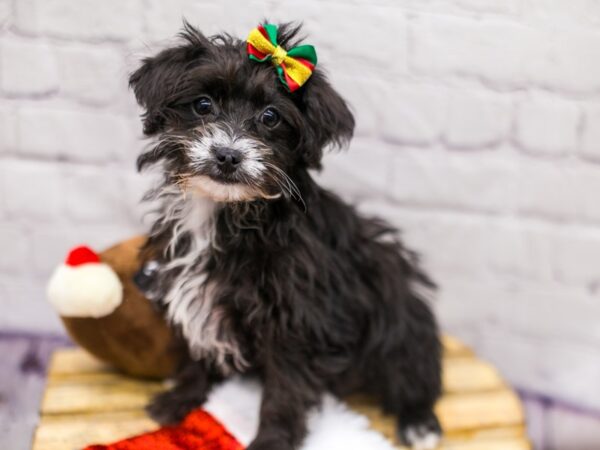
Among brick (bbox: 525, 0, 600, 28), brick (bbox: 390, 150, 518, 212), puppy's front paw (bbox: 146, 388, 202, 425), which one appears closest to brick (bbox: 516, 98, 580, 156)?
brick (bbox: 390, 150, 518, 212)

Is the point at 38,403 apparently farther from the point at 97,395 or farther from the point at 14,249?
the point at 14,249

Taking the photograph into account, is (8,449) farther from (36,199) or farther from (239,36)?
(239,36)

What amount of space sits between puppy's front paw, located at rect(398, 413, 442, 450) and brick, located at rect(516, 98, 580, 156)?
3.32 feet

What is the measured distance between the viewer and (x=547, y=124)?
2422 mm

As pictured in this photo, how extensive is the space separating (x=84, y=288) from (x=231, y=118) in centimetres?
72

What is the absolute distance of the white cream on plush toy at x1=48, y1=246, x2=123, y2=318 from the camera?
82.2 inches

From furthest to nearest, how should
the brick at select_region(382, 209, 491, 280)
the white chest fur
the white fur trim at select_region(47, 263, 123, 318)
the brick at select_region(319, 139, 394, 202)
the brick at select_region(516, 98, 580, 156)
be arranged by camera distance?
the brick at select_region(382, 209, 491, 280) < the brick at select_region(319, 139, 394, 202) < the brick at select_region(516, 98, 580, 156) < the white fur trim at select_region(47, 263, 123, 318) < the white chest fur

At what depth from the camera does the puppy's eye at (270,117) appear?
1.81 meters

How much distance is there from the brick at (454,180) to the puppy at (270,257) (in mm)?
298

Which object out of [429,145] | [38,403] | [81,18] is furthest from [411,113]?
[38,403]

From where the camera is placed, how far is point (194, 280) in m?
1.97

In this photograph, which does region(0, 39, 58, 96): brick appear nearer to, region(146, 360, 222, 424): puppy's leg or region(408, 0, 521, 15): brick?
region(146, 360, 222, 424): puppy's leg

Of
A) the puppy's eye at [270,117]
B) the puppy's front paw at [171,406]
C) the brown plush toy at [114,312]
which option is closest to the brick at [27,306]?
the brown plush toy at [114,312]

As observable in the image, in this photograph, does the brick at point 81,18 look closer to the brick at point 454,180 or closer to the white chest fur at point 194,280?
the white chest fur at point 194,280
